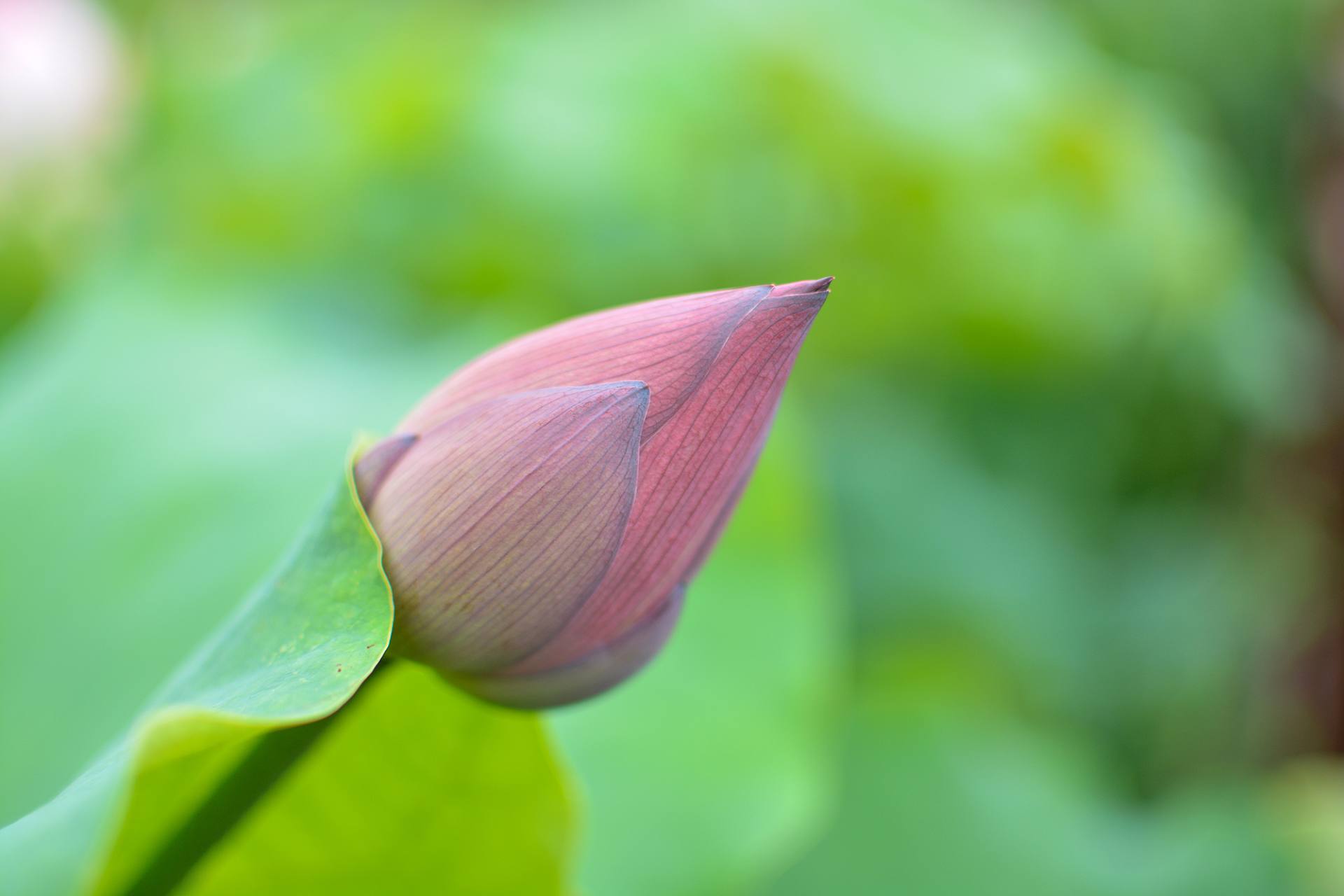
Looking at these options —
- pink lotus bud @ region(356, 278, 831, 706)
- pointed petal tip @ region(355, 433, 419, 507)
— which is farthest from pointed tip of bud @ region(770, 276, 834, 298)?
pointed petal tip @ region(355, 433, 419, 507)

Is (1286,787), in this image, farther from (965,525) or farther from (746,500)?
(746,500)

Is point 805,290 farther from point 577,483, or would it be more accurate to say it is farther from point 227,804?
point 227,804

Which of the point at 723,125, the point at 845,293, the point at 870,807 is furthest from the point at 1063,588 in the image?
the point at 723,125

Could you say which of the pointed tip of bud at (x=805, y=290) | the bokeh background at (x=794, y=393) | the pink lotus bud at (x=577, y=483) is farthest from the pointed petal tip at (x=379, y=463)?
the bokeh background at (x=794, y=393)

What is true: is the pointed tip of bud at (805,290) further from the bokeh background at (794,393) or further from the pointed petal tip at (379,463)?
the bokeh background at (794,393)

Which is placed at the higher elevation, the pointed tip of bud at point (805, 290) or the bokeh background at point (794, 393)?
the pointed tip of bud at point (805, 290)

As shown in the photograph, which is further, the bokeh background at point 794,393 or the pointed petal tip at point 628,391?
the bokeh background at point 794,393
